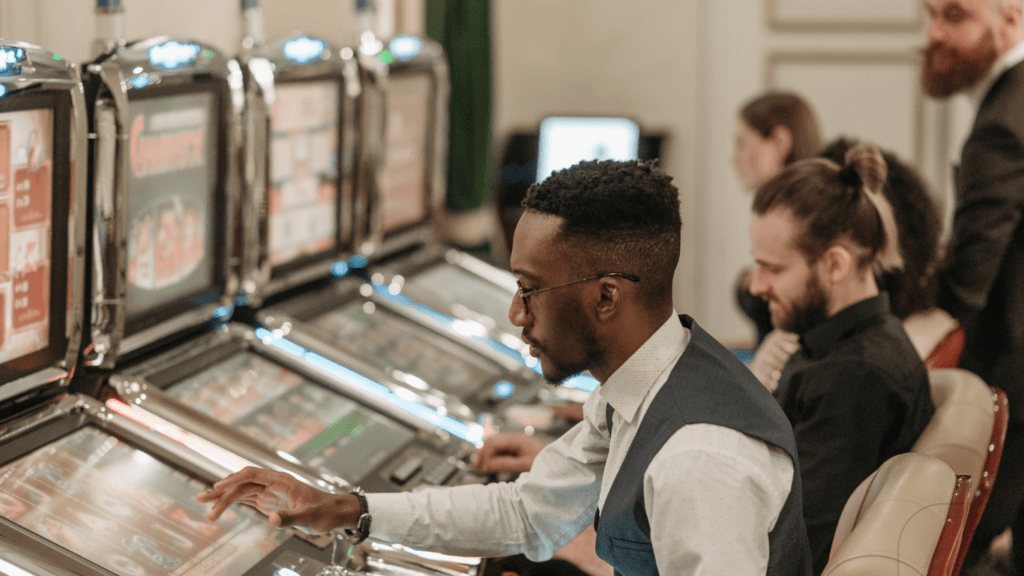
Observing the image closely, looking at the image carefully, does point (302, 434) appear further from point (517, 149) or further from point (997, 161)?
point (517, 149)

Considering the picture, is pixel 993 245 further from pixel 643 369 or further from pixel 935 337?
pixel 643 369

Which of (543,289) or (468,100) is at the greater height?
(468,100)

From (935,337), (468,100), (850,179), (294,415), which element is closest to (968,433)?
(850,179)

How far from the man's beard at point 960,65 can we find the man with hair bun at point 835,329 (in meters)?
0.97

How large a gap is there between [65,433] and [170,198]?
1.62 feet

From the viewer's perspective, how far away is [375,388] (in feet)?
7.22

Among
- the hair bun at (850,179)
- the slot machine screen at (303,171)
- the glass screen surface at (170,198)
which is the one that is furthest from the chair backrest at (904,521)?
the slot machine screen at (303,171)

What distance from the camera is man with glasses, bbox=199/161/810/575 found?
1096 millimetres

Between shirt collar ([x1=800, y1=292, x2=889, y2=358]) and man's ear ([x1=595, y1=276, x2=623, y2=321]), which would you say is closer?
man's ear ([x1=595, y1=276, x2=623, y2=321])

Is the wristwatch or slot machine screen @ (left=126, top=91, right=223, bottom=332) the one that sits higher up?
slot machine screen @ (left=126, top=91, right=223, bottom=332)

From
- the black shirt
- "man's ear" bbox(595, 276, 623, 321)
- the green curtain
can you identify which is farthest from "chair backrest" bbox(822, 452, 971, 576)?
the green curtain

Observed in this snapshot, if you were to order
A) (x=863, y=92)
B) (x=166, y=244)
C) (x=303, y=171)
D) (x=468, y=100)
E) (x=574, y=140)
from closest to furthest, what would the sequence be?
(x=166, y=244), (x=303, y=171), (x=468, y=100), (x=863, y=92), (x=574, y=140)

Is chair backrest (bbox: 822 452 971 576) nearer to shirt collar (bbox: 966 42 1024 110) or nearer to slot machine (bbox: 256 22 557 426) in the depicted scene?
slot machine (bbox: 256 22 557 426)

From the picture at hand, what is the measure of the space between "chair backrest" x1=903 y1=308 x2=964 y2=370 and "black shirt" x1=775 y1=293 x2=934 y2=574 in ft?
1.20
